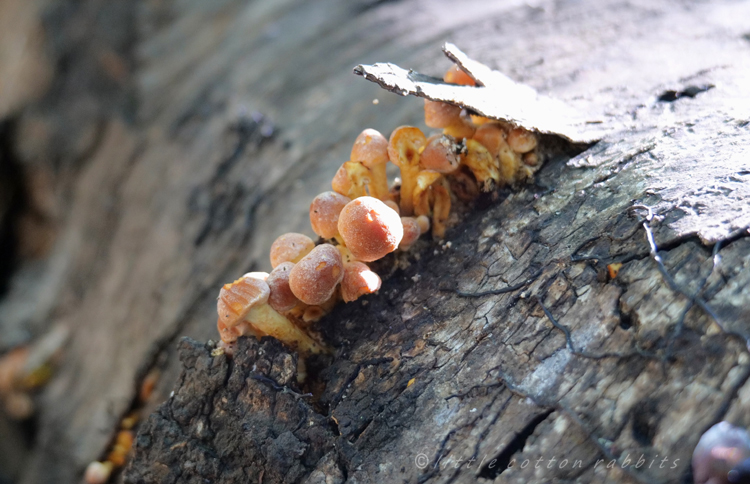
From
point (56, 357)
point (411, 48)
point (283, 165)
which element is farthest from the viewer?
point (56, 357)

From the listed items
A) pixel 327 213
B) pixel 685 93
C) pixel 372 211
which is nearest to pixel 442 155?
pixel 372 211

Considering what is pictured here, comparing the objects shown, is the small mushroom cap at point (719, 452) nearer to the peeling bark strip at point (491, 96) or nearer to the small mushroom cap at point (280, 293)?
the peeling bark strip at point (491, 96)

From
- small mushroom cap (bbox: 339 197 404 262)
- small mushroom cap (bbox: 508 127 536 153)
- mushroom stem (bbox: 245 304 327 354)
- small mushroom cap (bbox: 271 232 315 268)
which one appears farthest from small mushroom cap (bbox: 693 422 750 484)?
small mushroom cap (bbox: 271 232 315 268)

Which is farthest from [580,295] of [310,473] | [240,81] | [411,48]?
[240,81]

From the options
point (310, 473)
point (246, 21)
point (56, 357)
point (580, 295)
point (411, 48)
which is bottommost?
point (56, 357)

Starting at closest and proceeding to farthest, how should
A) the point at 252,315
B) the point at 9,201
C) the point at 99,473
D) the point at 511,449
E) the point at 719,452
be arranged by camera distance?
the point at 719,452, the point at 511,449, the point at 252,315, the point at 99,473, the point at 9,201

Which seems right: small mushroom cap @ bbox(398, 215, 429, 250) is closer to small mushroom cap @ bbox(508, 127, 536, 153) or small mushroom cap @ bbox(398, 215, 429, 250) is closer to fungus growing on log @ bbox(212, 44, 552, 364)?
fungus growing on log @ bbox(212, 44, 552, 364)

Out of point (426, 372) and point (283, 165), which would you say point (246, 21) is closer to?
point (283, 165)

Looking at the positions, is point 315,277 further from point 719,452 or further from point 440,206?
point 719,452
